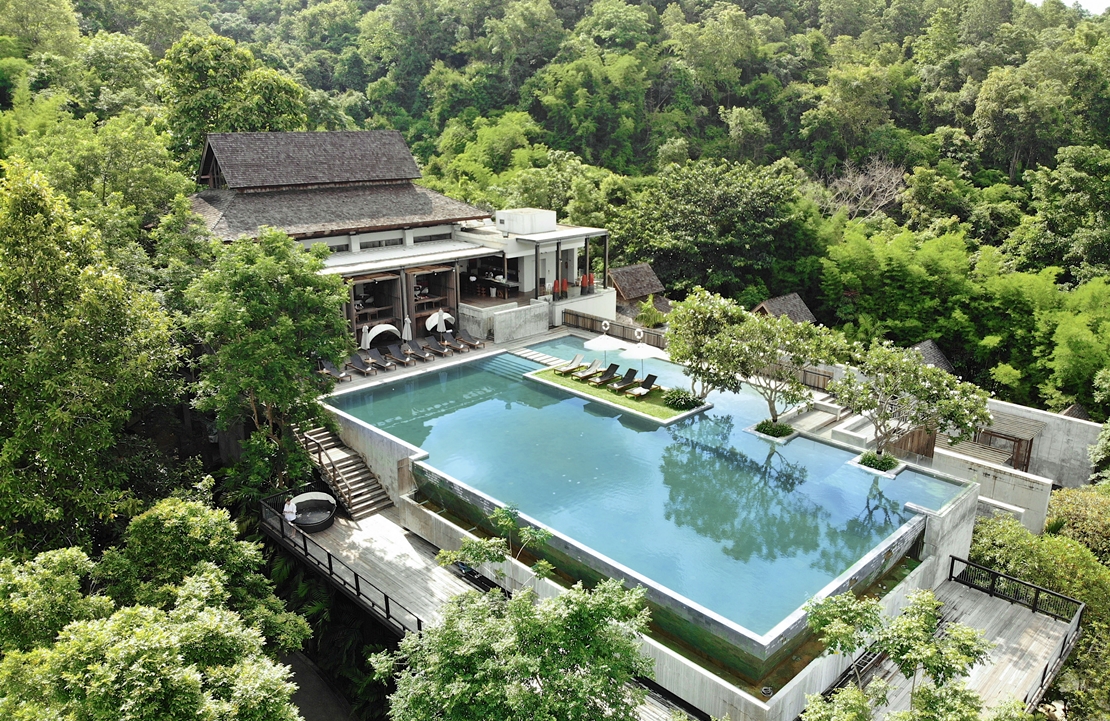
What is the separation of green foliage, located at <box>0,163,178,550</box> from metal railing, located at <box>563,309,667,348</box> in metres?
14.9

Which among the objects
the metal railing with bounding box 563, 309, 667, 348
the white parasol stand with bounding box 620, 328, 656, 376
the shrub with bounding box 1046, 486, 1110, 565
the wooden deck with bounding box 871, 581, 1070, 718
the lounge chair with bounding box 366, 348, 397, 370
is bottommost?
the wooden deck with bounding box 871, 581, 1070, 718

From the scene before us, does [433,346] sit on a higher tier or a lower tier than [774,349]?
lower

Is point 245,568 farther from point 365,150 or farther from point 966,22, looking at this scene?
point 966,22

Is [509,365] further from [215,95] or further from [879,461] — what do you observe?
[215,95]

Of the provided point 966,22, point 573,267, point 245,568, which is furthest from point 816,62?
point 245,568

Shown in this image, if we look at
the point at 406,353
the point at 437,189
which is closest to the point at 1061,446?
the point at 406,353

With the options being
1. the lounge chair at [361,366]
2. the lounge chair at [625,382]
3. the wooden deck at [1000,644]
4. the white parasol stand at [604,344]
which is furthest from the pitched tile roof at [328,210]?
the wooden deck at [1000,644]

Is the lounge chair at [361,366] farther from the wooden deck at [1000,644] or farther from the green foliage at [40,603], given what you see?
the wooden deck at [1000,644]

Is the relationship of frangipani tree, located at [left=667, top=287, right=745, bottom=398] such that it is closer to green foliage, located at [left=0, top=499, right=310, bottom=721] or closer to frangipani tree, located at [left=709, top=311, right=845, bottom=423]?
frangipani tree, located at [left=709, top=311, right=845, bottom=423]

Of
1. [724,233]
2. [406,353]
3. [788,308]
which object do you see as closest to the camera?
[406,353]

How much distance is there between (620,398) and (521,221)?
335 inches

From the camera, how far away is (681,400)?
2002 cm

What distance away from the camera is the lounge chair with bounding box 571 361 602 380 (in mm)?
21672

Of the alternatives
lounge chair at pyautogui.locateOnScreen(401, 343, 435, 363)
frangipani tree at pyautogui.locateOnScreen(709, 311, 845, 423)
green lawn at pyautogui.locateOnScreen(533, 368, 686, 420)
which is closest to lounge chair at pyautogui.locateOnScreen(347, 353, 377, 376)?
lounge chair at pyautogui.locateOnScreen(401, 343, 435, 363)
